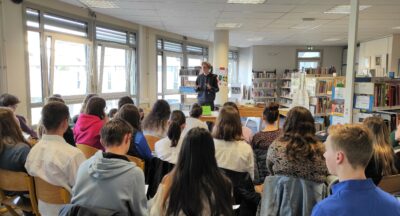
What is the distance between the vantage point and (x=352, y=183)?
1078 millimetres

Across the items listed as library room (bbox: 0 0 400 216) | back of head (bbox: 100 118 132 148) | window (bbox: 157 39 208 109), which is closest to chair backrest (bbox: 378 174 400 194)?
library room (bbox: 0 0 400 216)

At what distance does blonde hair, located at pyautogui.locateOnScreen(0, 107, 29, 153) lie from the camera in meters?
2.35

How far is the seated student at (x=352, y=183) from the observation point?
3.41 feet

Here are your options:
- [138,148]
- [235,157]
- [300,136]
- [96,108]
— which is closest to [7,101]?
[96,108]

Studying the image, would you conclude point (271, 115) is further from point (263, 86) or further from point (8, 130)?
point (263, 86)

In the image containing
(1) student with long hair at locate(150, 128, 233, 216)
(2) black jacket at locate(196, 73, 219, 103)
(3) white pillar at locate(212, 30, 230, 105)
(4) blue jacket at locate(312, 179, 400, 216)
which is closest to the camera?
(4) blue jacket at locate(312, 179, 400, 216)

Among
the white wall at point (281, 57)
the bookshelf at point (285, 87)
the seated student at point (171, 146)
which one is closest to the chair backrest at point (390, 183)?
the seated student at point (171, 146)

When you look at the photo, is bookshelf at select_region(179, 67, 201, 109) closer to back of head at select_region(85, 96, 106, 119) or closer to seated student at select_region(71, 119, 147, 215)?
back of head at select_region(85, 96, 106, 119)

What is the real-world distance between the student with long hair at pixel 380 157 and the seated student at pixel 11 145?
247 centimetres

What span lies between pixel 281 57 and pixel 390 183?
1067cm

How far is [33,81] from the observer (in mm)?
5156

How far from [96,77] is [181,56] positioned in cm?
375

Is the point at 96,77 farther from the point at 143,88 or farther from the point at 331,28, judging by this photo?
the point at 331,28

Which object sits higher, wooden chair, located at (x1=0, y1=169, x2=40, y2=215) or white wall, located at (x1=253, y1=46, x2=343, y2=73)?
white wall, located at (x1=253, y1=46, x2=343, y2=73)
